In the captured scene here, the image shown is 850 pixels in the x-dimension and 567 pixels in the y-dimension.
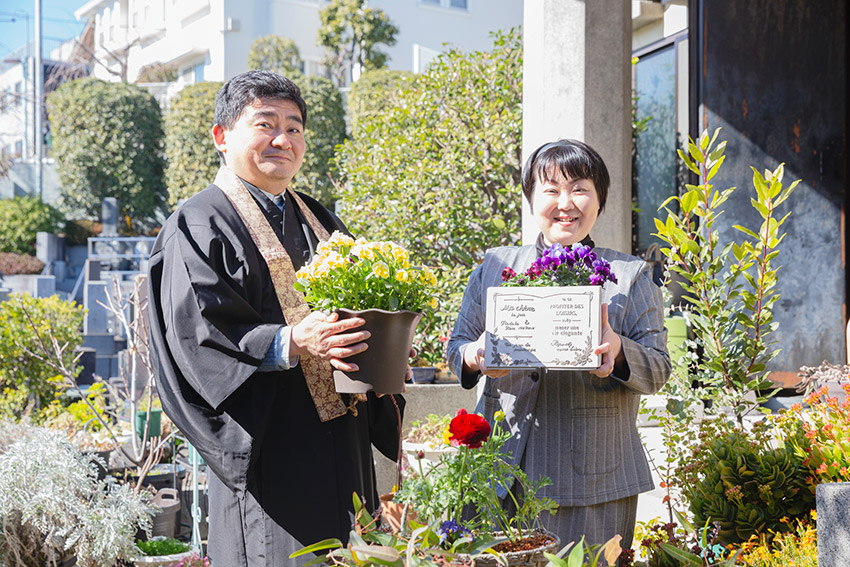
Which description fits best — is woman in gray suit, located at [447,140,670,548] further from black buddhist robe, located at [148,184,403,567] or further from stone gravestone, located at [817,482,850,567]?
stone gravestone, located at [817,482,850,567]

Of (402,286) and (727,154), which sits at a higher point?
(727,154)

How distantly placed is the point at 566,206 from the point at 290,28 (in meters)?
22.2

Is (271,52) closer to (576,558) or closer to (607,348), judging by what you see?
(607,348)

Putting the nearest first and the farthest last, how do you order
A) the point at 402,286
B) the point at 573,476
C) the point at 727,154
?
the point at 402,286 < the point at 573,476 < the point at 727,154

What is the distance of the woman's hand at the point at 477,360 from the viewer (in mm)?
2029

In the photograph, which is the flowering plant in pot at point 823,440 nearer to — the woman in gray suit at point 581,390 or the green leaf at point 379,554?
the woman in gray suit at point 581,390

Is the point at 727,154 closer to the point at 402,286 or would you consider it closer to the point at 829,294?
the point at 829,294

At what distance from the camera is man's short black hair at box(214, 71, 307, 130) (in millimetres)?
2301

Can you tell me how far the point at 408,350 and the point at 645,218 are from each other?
19.5 feet

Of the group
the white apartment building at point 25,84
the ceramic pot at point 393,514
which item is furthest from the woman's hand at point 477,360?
the white apartment building at point 25,84

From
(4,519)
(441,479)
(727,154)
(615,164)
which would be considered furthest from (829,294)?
(4,519)

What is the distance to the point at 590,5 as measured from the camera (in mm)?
4191

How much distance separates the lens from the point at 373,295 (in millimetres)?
1882

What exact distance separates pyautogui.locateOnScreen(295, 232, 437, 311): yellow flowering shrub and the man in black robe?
96mm
